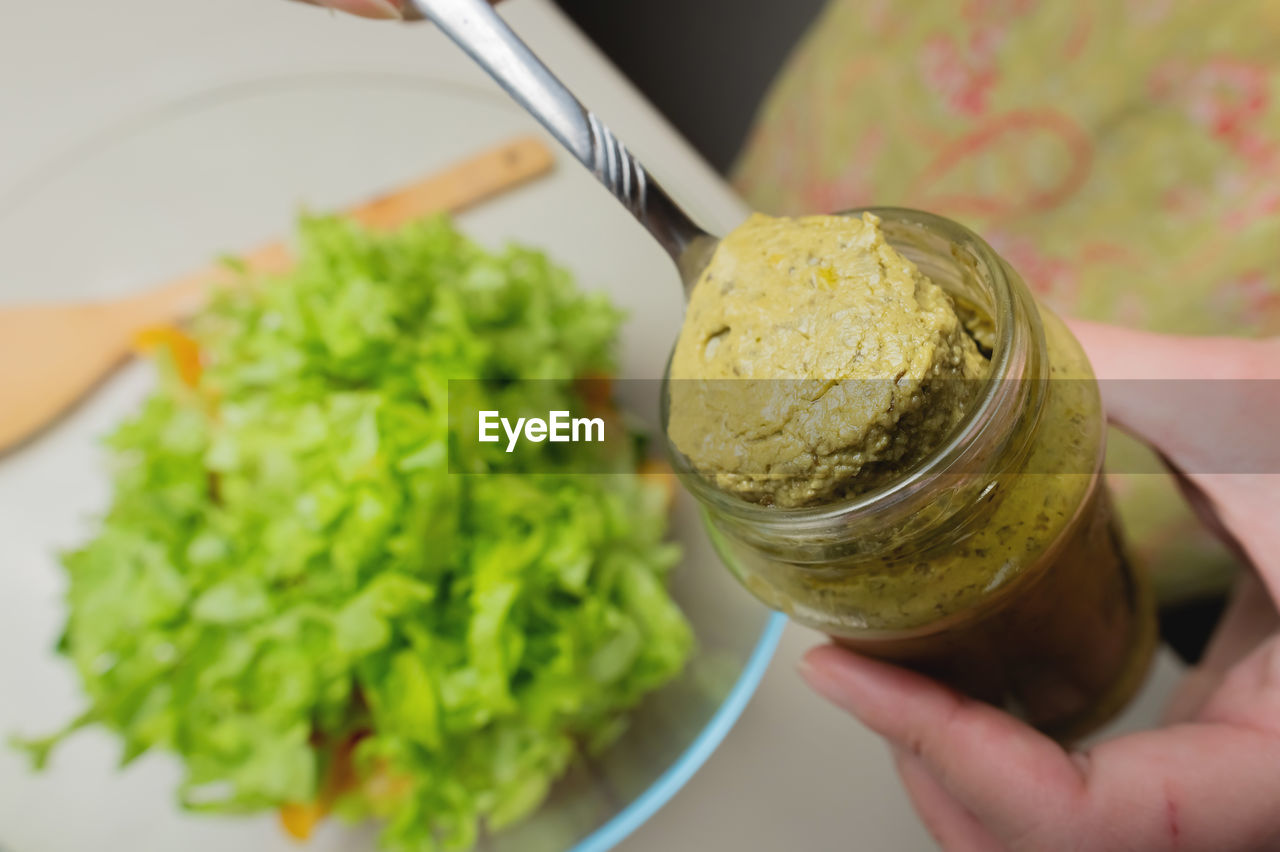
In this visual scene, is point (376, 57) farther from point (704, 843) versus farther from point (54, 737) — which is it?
point (704, 843)

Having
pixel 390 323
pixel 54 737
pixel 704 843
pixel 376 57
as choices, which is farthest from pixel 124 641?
pixel 376 57

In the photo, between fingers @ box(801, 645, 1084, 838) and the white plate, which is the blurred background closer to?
the white plate

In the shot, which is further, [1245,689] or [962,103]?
[962,103]

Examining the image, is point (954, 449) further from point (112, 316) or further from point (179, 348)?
point (112, 316)

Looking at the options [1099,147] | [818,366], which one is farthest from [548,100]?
[1099,147]

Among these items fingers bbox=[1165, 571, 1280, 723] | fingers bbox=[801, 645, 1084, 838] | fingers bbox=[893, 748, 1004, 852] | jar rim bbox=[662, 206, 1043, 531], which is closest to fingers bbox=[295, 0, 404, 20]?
jar rim bbox=[662, 206, 1043, 531]

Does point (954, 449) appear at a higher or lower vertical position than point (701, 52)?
higher
